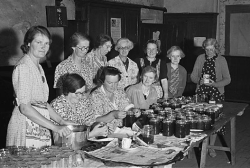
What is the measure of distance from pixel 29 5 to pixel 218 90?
11.7 ft

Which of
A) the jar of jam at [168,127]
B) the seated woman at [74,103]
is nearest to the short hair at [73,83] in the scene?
the seated woman at [74,103]

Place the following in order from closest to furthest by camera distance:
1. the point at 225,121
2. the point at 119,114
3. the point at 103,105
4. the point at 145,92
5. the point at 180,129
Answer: the point at 180,129, the point at 119,114, the point at 103,105, the point at 225,121, the point at 145,92

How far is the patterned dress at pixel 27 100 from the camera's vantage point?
105 inches

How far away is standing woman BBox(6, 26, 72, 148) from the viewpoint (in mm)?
2652

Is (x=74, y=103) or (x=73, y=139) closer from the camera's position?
(x=73, y=139)

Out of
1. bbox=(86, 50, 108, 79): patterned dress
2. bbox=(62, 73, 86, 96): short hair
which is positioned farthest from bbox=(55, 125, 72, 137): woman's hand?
bbox=(86, 50, 108, 79): patterned dress

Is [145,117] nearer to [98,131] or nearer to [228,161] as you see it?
[98,131]

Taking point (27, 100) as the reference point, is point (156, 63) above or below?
above

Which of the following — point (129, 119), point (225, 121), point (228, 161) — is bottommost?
point (228, 161)

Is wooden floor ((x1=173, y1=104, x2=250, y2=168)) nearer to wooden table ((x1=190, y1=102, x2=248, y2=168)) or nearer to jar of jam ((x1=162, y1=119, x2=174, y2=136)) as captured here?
wooden table ((x1=190, y1=102, x2=248, y2=168))

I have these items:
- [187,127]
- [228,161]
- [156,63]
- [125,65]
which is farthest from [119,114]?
[228,161]

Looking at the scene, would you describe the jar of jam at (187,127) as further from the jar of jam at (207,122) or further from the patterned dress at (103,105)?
the patterned dress at (103,105)

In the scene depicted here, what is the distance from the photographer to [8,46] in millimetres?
5969

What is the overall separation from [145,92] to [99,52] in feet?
3.68
